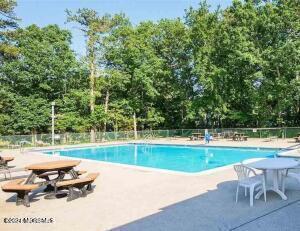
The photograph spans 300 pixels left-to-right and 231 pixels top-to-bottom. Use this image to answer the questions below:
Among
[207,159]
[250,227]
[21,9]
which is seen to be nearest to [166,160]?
[207,159]

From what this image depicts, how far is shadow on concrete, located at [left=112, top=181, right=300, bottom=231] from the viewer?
17.2 ft

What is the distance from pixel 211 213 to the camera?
5.90 metres

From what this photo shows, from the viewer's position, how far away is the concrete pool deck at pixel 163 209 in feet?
17.6

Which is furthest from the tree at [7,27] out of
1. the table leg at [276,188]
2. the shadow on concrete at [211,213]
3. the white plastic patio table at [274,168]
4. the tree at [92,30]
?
the table leg at [276,188]

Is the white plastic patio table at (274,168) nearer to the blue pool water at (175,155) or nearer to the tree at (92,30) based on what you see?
the blue pool water at (175,155)

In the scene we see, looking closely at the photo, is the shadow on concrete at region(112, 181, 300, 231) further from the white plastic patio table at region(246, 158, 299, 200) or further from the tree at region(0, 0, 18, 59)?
the tree at region(0, 0, 18, 59)

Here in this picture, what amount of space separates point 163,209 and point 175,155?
1385 cm

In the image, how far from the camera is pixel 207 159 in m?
17.7

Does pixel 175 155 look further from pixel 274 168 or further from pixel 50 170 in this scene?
pixel 274 168

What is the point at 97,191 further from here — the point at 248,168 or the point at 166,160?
the point at 166,160

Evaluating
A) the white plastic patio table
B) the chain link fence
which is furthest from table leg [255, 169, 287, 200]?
the chain link fence

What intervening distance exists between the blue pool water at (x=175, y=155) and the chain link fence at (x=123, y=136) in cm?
340

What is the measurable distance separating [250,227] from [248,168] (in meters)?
1.90

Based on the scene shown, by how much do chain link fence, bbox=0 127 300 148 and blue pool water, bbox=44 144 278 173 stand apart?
3399mm
